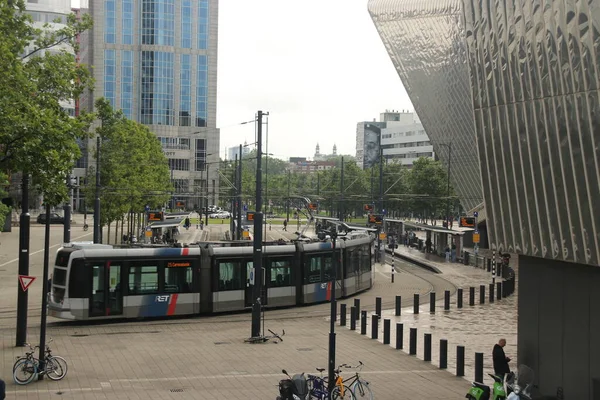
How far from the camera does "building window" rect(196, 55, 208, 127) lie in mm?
118000

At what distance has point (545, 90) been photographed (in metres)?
17.2

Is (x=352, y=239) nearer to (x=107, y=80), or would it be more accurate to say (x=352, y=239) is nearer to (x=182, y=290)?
(x=182, y=290)

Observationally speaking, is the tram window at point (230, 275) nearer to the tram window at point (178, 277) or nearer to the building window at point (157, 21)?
the tram window at point (178, 277)

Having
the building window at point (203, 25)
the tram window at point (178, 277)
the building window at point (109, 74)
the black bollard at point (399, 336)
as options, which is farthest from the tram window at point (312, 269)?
the building window at point (203, 25)

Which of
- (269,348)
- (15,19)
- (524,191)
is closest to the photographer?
(524,191)

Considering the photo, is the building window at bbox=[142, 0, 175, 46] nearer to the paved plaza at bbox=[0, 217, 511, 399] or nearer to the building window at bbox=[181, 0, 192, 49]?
the building window at bbox=[181, 0, 192, 49]

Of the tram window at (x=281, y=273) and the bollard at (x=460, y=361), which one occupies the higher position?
the tram window at (x=281, y=273)

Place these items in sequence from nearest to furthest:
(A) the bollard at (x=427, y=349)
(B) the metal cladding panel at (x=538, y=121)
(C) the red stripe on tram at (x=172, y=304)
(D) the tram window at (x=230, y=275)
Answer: (B) the metal cladding panel at (x=538, y=121), (A) the bollard at (x=427, y=349), (C) the red stripe on tram at (x=172, y=304), (D) the tram window at (x=230, y=275)

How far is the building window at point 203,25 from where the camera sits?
381 ft

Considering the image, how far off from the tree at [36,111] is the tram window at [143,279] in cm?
785

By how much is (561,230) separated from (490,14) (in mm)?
5225

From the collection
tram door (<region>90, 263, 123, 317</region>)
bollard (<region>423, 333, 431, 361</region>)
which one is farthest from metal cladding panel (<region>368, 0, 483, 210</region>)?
bollard (<region>423, 333, 431, 361</region>)

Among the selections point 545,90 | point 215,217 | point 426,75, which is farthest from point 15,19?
point 215,217

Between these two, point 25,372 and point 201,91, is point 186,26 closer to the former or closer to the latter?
point 201,91
